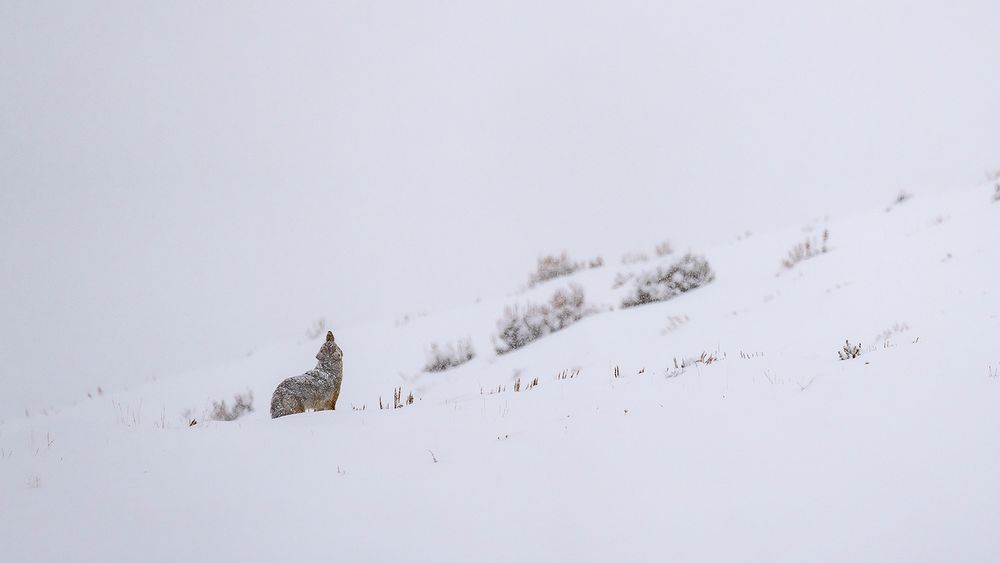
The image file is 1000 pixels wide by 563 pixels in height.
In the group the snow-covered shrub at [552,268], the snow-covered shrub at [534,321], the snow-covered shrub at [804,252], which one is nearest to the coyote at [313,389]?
the snow-covered shrub at [534,321]

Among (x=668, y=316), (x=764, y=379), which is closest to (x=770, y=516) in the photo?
(x=764, y=379)

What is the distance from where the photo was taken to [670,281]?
10.1 metres

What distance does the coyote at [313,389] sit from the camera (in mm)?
4098

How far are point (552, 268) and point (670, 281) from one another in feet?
18.0

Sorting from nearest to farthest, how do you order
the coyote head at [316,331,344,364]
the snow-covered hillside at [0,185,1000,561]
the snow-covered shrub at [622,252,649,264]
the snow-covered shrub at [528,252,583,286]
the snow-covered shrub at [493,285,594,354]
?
the snow-covered hillside at [0,185,1000,561]
the coyote head at [316,331,344,364]
the snow-covered shrub at [493,285,594,354]
the snow-covered shrub at [622,252,649,264]
the snow-covered shrub at [528,252,583,286]

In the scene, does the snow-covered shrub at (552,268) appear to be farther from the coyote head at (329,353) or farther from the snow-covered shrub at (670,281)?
the coyote head at (329,353)

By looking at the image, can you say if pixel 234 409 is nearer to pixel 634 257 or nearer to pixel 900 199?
pixel 634 257

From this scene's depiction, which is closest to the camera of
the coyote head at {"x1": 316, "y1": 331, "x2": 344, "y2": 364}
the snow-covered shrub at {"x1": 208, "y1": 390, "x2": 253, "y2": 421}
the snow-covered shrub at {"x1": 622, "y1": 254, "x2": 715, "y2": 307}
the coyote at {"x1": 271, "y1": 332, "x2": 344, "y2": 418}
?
the coyote at {"x1": 271, "y1": 332, "x2": 344, "y2": 418}

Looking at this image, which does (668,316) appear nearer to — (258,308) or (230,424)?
(230,424)

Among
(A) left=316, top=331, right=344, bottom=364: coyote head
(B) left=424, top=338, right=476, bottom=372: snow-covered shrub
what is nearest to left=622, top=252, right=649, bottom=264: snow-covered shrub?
(B) left=424, top=338, right=476, bottom=372: snow-covered shrub

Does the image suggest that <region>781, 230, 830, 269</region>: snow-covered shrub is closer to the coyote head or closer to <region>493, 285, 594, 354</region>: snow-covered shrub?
<region>493, 285, 594, 354</region>: snow-covered shrub

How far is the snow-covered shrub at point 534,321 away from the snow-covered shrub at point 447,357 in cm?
61

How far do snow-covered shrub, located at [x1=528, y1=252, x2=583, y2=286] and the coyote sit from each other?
1066 centimetres

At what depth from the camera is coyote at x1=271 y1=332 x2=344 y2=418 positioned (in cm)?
410
